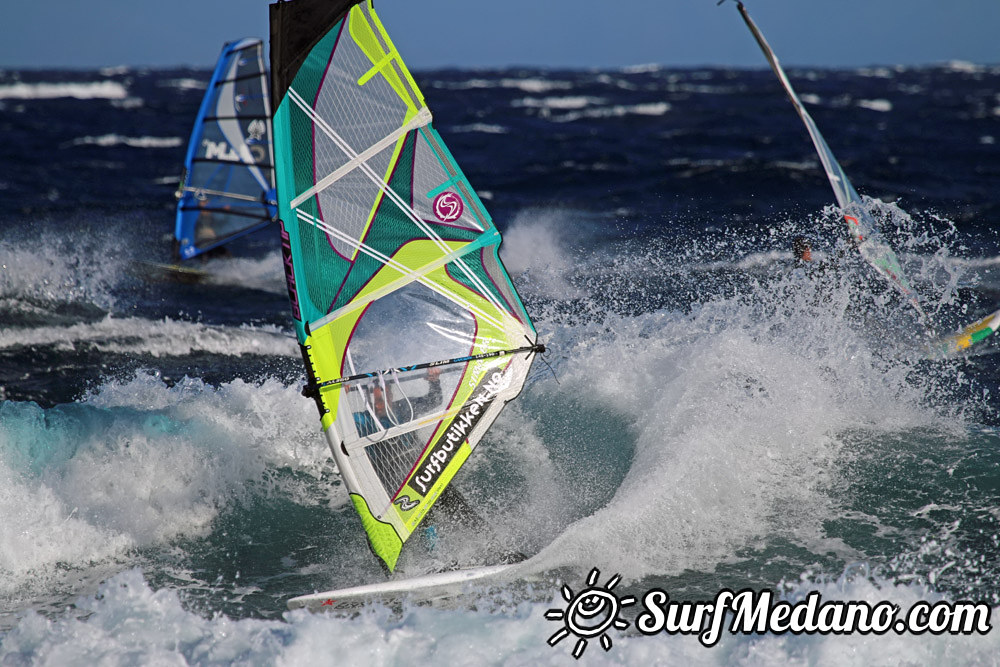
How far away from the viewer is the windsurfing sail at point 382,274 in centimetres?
423

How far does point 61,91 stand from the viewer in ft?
144

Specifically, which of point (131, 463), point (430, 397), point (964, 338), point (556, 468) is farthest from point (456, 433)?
point (964, 338)

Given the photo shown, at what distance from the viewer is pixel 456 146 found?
2316 centimetres

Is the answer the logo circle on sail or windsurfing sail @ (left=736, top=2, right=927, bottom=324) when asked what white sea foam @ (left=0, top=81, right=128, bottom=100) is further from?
the logo circle on sail

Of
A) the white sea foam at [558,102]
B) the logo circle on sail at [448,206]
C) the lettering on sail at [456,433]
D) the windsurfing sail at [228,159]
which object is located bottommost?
the white sea foam at [558,102]

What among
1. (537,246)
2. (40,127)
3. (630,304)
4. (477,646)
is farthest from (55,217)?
(40,127)

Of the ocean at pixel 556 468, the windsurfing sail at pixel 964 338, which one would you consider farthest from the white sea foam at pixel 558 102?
the windsurfing sail at pixel 964 338

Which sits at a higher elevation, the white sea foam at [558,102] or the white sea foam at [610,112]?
the white sea foam at [610,112]

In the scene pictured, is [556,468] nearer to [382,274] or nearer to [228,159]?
[382,274]

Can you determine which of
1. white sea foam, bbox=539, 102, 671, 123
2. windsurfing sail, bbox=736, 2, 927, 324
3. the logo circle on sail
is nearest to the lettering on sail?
the logo circle on sail

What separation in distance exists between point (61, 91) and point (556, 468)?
46357 mm

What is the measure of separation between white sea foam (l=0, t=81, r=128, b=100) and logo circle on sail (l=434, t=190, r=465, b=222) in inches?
1662

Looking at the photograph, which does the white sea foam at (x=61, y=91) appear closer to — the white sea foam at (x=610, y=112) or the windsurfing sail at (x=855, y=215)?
the white sea foam at (x=610, y=112)

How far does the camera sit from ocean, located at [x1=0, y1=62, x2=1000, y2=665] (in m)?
3.76
